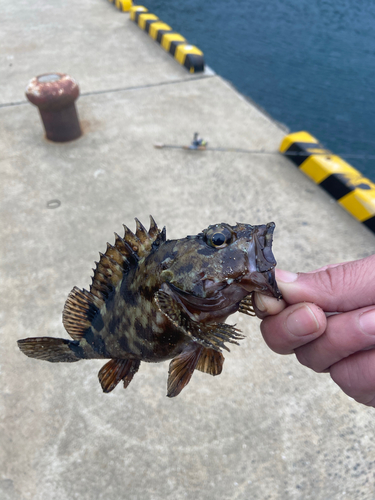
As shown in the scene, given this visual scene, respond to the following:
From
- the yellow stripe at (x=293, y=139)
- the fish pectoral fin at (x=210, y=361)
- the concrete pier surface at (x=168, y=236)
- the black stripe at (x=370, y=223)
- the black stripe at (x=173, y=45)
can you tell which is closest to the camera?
the fish pectoral fin at (x=210, y=361)

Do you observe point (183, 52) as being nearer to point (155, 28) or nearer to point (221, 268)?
point (155, 28)

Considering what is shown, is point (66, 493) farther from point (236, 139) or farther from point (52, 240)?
point (236, 139)

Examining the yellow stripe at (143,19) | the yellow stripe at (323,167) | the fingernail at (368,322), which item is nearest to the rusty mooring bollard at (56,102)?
the yellow stripe at (323,167)

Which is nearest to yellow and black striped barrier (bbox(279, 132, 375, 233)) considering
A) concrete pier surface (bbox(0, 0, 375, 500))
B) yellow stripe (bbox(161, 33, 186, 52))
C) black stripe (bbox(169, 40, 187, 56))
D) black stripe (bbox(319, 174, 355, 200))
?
black stripe (bbox(319, 174, 355, 200))

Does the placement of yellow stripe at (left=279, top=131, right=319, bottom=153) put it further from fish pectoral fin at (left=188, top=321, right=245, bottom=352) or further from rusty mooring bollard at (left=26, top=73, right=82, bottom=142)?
fish pectoral fin at (left=188, top=321, right=245, bottom=352)

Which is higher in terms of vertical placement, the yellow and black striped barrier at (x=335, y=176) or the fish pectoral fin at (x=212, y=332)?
the fish pectoral fin at (x=212, y=332)

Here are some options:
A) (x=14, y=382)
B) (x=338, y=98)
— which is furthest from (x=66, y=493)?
(x=338, y=98)

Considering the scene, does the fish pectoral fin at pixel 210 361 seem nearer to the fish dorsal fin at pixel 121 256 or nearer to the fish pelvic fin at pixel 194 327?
the fish pelvic fin at pixel 194 327

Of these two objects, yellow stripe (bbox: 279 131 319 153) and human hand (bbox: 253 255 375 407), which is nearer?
human hand (bbox: 253 255 375 407)
